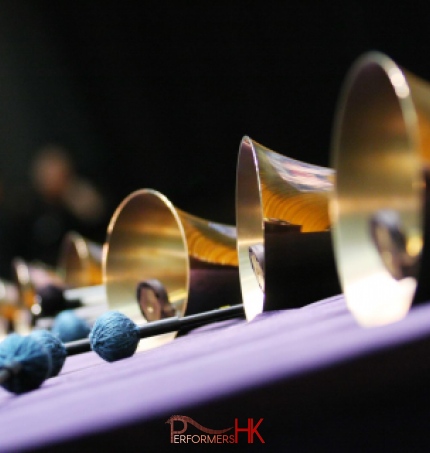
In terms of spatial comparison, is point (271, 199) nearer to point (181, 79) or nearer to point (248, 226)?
point (248, 226)

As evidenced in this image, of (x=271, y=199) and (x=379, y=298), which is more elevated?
(x=271, y=199)

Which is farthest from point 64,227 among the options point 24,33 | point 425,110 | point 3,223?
point 425,110

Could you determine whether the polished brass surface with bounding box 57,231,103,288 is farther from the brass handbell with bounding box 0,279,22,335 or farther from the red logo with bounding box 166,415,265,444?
the red logo with bounding box 166,415,265,444

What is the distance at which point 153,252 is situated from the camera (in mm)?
1527

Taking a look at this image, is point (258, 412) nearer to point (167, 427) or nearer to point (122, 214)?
point (167, 427)

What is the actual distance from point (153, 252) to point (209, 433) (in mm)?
1019

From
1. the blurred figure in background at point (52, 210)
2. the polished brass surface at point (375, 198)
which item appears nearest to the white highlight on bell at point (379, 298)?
the polished brass surface at point (375, 198)

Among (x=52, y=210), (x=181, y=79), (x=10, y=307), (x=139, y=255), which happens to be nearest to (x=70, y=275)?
(x=10, y=307)

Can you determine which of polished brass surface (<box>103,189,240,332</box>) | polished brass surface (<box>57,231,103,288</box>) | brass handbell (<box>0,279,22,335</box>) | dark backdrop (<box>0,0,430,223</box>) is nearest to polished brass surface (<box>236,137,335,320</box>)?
polished brass surface (<box>103,189,240,332</box>)

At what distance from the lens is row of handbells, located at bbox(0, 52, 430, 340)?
69cm

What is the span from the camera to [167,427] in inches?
19.7

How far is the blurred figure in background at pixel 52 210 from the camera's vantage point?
10.9 feet

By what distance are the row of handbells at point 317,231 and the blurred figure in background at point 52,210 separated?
1.50 m

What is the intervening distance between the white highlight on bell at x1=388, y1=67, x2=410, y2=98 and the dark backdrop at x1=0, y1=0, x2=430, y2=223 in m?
1.02
